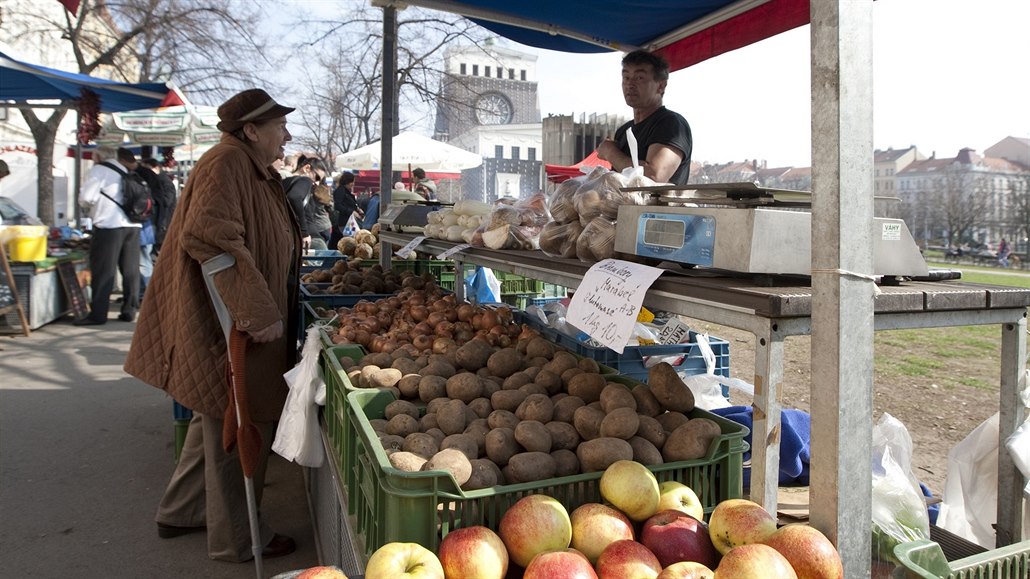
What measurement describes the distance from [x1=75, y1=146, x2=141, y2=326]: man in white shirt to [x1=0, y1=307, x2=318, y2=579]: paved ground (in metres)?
2.14

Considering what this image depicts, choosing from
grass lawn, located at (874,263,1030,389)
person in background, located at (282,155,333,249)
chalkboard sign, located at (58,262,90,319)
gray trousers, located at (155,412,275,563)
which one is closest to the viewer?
gray trousers, located at (155,412,275,563)

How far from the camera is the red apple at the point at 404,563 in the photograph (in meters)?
1.33

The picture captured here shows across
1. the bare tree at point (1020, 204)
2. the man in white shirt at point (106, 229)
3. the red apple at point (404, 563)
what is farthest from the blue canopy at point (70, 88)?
the bare tree at point (1020, 204)

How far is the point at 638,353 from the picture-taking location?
3.20 metres

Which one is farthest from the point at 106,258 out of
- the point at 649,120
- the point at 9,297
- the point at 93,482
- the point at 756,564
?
the point at 756,564

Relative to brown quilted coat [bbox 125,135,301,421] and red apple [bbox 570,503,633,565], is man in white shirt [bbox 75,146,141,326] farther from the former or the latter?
red apple [bbox 570,503,633,565]

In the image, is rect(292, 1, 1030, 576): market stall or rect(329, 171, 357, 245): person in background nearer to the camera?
rect(292, 1, 1030, 576): market stall

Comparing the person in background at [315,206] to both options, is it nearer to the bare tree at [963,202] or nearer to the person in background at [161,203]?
the person in background at [161,203]

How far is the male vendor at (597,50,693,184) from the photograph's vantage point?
3.47 m

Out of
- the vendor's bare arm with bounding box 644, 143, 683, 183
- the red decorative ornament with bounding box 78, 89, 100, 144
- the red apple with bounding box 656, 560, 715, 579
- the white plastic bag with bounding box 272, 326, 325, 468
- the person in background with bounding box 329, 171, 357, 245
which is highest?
the red decorative ornament with bounding box 78, 89, 100, 144

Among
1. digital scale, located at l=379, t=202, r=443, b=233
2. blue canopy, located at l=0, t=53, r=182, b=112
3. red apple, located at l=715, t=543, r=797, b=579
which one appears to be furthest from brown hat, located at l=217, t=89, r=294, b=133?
blue canopy, located at l=0, t=53, r=182, b=112

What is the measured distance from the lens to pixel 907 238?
65.3 inches

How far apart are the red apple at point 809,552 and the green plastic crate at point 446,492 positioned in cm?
47

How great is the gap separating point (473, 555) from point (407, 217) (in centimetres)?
387
